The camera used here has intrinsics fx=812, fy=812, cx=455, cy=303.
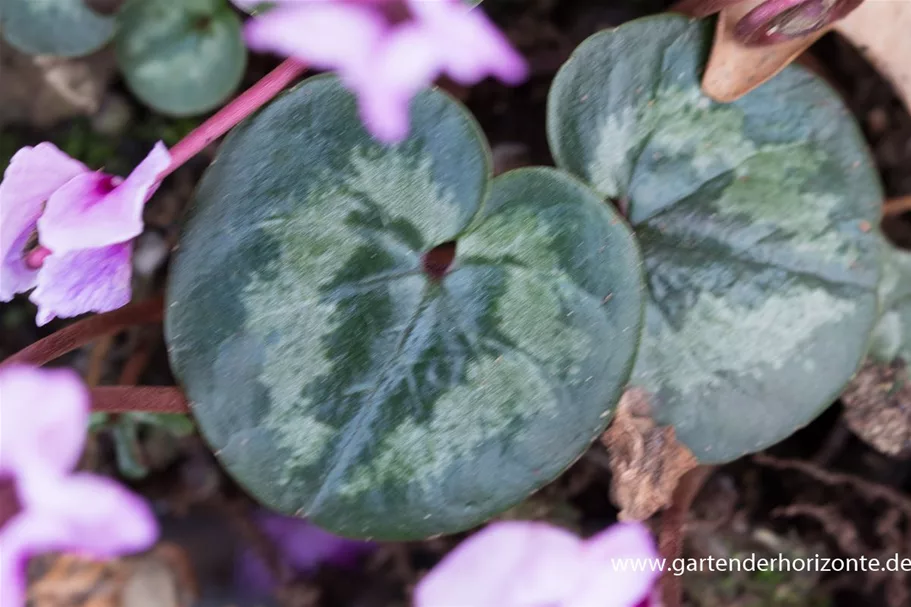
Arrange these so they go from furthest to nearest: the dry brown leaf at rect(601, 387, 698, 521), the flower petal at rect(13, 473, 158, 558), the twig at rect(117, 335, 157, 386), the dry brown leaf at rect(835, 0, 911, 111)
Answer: the twig at rect(117, 335, 157, 386) → the dry brown leaf at rect(835, 0, 911, 111) → the dry brown leaf at rect(601, 387, 698, 521) → the flower petal at rect(13, 473, 158, 558)

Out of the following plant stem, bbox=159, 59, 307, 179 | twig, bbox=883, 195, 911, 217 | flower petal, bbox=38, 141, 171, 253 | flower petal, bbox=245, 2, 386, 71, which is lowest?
twig, bbox=883, 195, 911, 217

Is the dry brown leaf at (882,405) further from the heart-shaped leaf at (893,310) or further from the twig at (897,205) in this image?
the twig at (897,205)

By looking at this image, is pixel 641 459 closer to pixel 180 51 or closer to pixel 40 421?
pixel 40 421

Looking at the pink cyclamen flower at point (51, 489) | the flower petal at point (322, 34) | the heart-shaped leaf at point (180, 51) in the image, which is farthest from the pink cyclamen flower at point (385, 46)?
the heart-shaped leaf at point (180, 51)

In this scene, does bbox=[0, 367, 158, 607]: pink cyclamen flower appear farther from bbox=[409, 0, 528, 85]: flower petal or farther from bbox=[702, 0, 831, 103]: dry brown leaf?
bbox=[702, 0, 831, 103]: dry brown leaf

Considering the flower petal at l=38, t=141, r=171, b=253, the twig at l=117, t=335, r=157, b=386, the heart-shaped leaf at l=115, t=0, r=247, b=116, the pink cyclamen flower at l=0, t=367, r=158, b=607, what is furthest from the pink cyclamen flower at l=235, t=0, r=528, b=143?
the twig at l=117, t=335, r=157, b=386

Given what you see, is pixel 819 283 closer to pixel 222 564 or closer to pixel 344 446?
pixel 344 446
